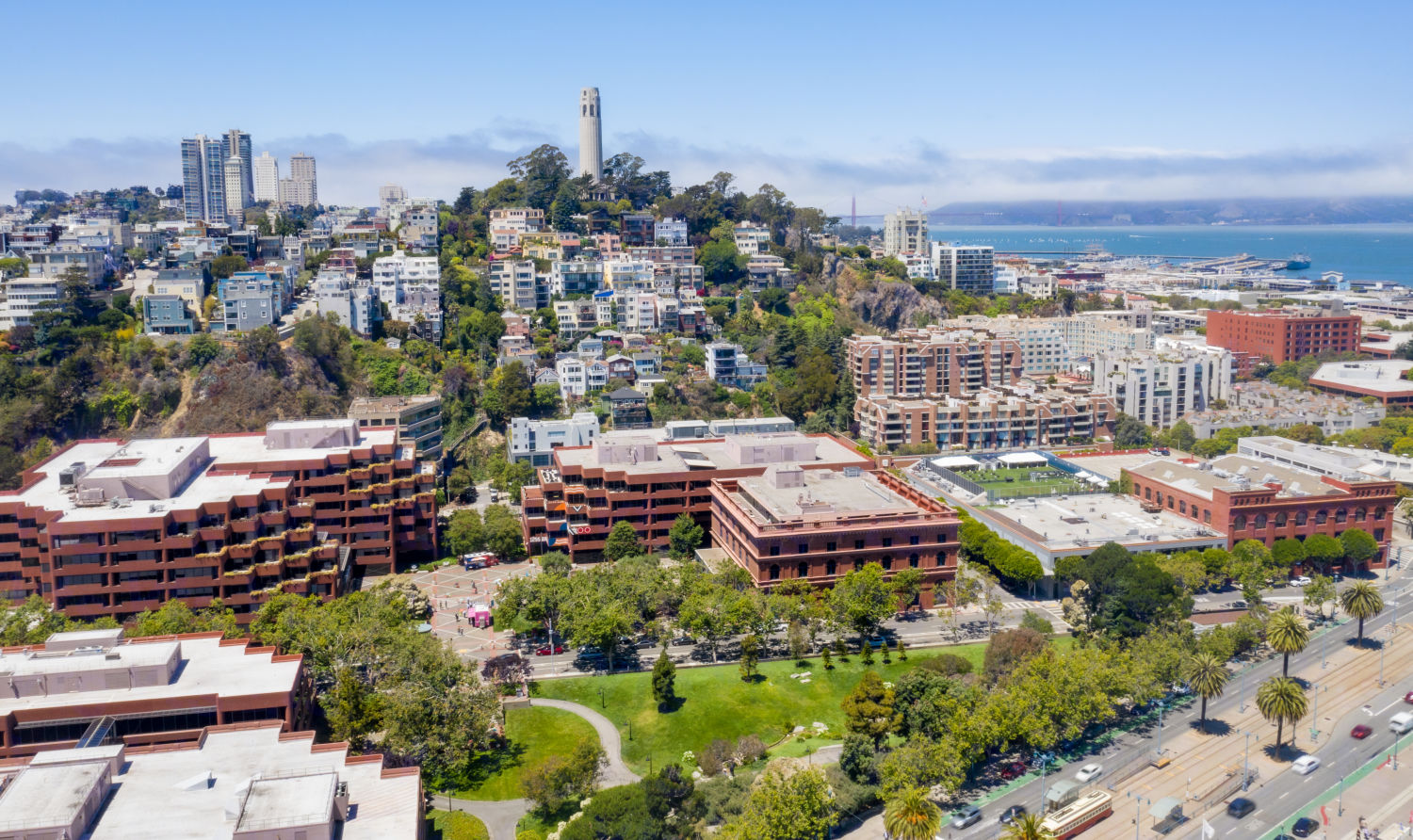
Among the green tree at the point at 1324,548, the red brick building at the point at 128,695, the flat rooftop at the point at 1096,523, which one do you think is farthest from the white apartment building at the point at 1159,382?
the red brick building at the point at 128,695

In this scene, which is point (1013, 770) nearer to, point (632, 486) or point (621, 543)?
point (621, 543)

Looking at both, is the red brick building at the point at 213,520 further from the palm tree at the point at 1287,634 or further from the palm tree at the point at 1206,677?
the palm tree at the point at 1287,634

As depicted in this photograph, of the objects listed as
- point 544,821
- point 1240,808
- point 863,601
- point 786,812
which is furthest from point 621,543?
point 1240,808

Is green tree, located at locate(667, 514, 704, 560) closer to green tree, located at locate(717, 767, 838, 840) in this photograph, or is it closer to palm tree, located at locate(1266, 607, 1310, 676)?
green tree, located at locate(717, 767, 838, 840)

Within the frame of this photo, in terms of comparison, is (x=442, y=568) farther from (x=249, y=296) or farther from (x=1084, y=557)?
(x=249, y=296)

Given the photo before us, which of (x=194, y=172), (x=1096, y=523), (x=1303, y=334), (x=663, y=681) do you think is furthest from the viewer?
(x=194, y=172)

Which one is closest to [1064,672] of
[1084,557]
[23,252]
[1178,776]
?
[1178,776]

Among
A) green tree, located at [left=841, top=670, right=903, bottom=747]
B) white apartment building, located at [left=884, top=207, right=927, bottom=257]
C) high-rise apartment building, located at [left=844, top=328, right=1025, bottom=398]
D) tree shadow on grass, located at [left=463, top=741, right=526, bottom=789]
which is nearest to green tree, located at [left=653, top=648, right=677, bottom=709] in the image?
tree shadow on grass, located at [left=463, top=741, right=526, bottom=789]
